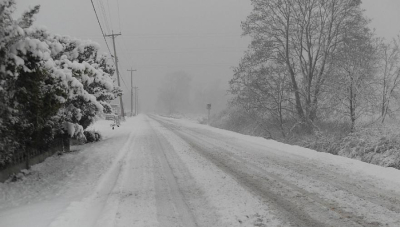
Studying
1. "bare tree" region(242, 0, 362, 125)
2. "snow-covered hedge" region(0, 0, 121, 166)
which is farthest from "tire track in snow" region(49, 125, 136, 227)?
"bare tree" region(242, 0, 362, 125)

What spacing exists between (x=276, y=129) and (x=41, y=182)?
604 inches

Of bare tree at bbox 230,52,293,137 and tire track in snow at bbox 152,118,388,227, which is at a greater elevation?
bare tree at bbox 230,52,293,137

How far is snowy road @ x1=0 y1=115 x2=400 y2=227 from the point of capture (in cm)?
417

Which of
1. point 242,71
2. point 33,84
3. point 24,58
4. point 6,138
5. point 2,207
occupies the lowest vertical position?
point 2,207

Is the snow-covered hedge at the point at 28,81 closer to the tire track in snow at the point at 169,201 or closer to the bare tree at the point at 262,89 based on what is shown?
the tire track in snow at the point at 169,201

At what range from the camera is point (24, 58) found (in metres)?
5.22

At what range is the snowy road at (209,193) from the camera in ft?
13.7

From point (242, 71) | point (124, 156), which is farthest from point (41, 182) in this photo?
point (242, 71)

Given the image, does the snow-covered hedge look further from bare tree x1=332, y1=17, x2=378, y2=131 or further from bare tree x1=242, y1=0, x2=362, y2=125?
bare tree x1=242, y1=0, x2=362, y2=125

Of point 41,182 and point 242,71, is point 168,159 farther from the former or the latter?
point 242,71

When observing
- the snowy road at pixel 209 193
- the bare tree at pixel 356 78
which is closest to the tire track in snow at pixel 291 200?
the snowy road at pixel 209 193

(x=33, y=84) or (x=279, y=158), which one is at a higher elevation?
(x=33, y=84)

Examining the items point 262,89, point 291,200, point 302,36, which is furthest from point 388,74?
point 291,200

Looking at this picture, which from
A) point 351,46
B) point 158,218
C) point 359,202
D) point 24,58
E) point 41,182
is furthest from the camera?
point 351,46
